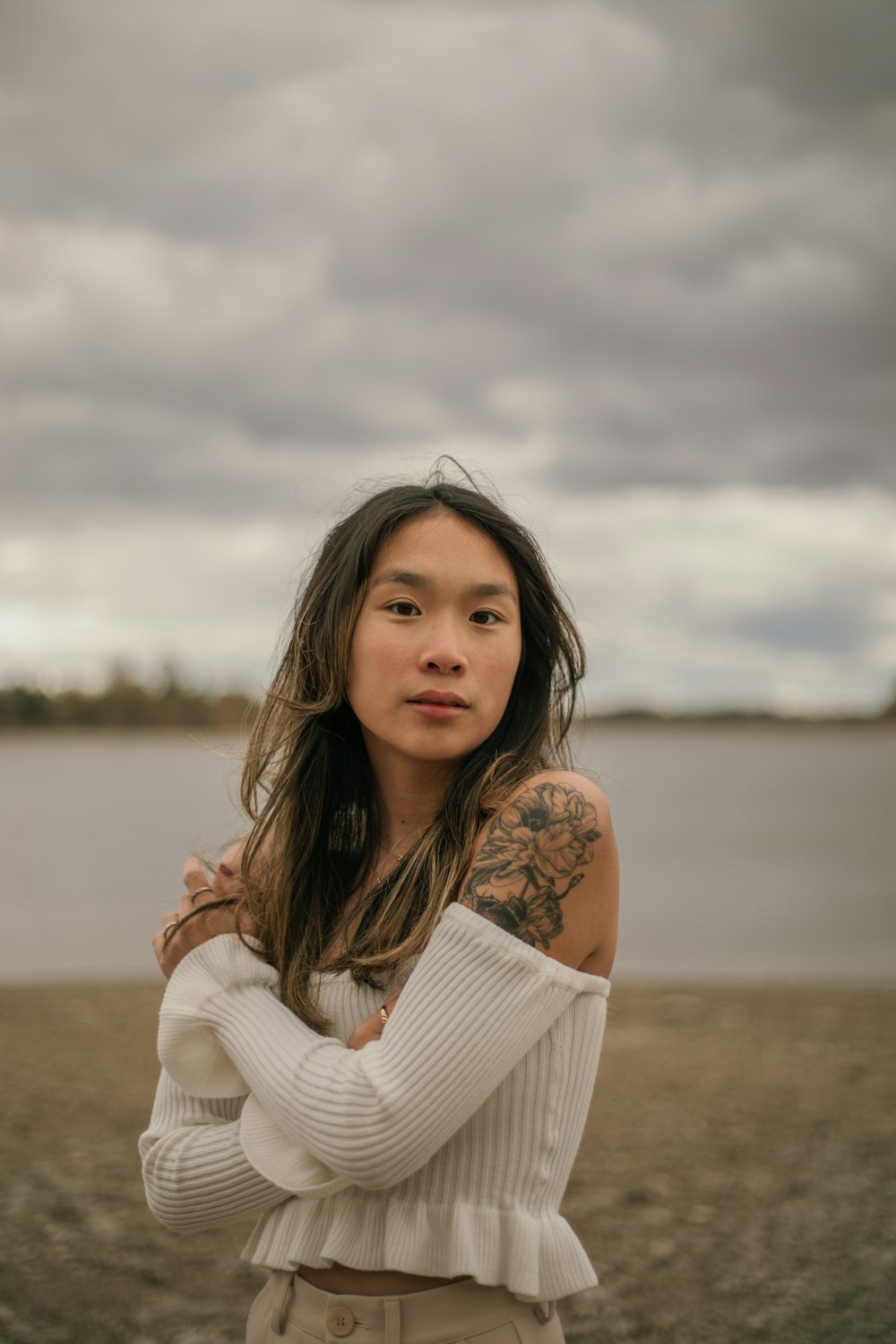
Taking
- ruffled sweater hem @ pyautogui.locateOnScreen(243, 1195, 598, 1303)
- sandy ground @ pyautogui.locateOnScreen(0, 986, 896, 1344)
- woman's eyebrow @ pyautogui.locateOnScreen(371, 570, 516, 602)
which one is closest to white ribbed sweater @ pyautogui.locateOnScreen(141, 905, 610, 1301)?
ruffled sweater hem @ pyautogui.locateOnScreen(243, 1195, 598, 1303)

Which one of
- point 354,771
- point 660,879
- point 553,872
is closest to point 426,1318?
point 553,872

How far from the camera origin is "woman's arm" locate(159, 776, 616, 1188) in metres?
1.83

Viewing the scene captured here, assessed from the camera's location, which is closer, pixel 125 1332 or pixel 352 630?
pixel 352 630

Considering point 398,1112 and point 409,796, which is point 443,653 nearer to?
point 409,796

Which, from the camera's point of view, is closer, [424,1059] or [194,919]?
[424,1059]

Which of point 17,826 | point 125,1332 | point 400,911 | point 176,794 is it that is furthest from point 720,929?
point 176,794

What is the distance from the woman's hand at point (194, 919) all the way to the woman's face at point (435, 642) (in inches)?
19.2

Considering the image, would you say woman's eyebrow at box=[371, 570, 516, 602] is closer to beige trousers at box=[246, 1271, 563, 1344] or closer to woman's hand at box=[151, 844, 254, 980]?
woman's hand at box=[151, 844, 254, 980]

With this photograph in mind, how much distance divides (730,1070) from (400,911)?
287 inches

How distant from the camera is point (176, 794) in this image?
8638cm

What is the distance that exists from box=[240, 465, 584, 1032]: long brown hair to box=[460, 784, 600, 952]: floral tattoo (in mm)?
186

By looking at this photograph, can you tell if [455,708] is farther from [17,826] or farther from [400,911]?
[17,826]

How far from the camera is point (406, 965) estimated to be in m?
2.16

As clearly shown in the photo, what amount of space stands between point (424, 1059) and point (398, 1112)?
0.30 ft
